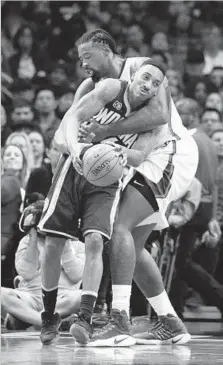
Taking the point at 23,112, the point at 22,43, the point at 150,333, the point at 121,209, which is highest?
the point at 22,43

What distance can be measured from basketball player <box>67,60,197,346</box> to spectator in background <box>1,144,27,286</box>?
3001 millimetres

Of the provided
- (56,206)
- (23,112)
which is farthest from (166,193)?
(23,112)

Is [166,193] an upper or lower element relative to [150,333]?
upper

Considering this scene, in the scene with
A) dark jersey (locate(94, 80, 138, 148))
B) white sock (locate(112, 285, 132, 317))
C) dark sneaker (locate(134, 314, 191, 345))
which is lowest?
dark sneaker (locate(134, 314, 191, 345))

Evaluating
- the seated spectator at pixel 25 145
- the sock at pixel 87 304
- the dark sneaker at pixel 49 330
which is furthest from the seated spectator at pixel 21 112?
the sock at pixel 87 304

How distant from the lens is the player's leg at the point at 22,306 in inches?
322

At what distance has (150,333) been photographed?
673cm

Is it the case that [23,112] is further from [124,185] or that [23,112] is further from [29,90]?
[124,185]

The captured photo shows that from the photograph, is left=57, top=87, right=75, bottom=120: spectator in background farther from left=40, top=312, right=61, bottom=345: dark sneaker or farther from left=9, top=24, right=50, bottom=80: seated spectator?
left=40, top=312, right=61, bottom=345: dark sneaker

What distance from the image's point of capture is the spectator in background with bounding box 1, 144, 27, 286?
9.46 m

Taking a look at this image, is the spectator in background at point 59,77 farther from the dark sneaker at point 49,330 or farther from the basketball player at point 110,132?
the dark sneaker at point 49,330

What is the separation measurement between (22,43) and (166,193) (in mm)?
9368

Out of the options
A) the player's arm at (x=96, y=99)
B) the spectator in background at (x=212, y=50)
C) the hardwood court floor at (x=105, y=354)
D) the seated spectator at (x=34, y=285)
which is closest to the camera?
the hardwood court floor at (x=105, y=354)

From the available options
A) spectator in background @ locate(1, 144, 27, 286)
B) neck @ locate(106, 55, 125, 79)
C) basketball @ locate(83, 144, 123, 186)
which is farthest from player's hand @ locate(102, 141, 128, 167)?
spectator in background @ locate(1, 144, 27, 286)
